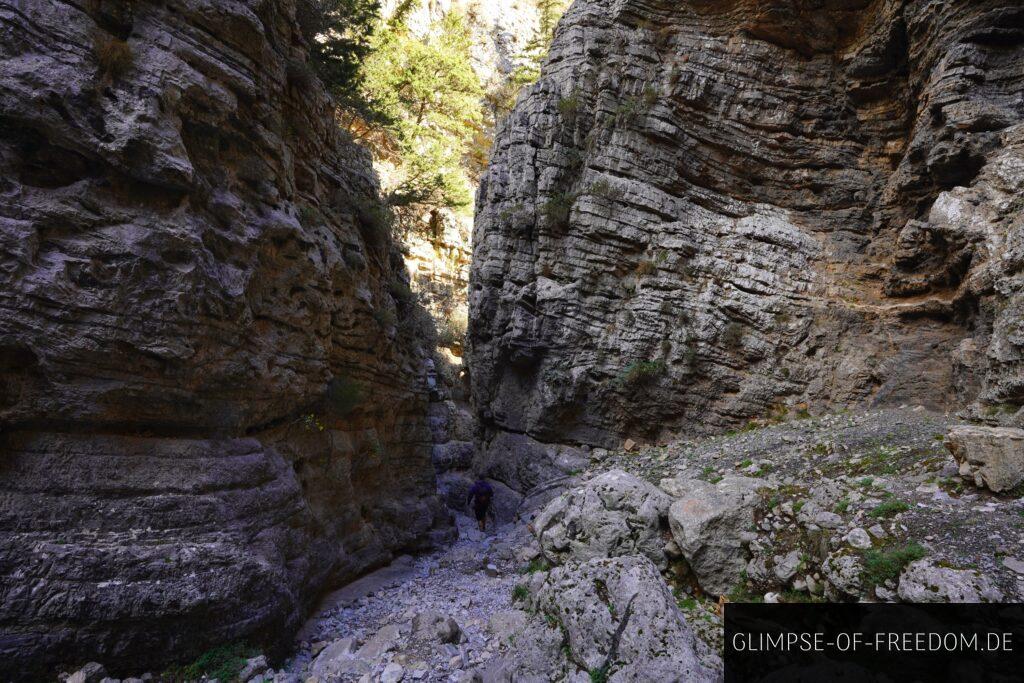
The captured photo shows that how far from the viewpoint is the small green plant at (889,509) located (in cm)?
573

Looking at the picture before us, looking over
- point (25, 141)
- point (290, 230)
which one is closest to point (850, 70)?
point (290, 230)

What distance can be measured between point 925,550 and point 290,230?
9.51m

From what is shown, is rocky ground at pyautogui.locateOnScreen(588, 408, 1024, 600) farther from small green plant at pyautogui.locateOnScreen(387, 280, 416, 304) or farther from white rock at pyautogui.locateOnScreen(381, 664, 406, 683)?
small green plant at pyautogui.locateOnScreen(387, 280, 416, 304)

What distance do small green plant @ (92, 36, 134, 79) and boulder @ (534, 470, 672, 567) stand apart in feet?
28.4

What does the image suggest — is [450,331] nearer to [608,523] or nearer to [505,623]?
[608,523]

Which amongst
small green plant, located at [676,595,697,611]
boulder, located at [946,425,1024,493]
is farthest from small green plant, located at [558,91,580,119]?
small green plant, located at [676,595,697,611]

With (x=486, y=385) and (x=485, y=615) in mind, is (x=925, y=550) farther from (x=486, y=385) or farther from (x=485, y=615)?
(x=486, y=385)

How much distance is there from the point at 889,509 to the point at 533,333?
449 inches

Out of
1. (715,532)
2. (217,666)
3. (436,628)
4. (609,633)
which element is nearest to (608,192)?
(715,532)

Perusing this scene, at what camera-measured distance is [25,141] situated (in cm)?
533

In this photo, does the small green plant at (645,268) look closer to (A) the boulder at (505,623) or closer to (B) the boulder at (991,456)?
(B) the boulder at (991,456)

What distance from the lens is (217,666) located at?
560cm

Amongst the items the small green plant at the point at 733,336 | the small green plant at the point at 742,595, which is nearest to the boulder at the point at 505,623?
the small green plant at the point at 742,595

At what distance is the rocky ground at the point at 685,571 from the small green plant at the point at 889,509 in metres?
0.02
